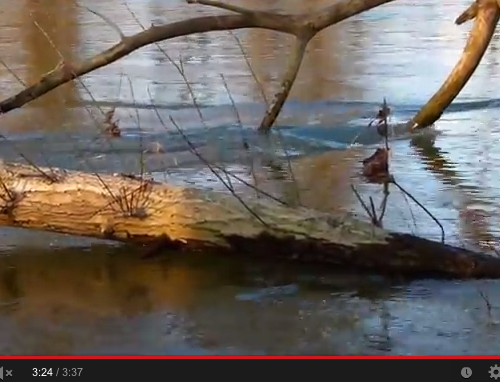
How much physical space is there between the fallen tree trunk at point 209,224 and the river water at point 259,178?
118mm

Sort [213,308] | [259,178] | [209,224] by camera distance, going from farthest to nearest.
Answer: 1. [259,178]
2. [209,224]
3. [213,308]

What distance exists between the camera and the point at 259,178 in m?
6.79

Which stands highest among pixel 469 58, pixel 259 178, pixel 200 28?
pixel 200 28

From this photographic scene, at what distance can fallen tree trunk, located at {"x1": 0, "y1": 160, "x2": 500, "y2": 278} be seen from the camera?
192 inches

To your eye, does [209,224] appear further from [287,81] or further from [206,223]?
[287,81]

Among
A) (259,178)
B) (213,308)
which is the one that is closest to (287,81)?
(259,178)
